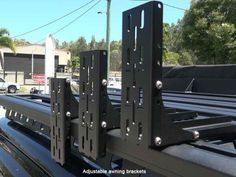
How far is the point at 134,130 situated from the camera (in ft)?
4.91

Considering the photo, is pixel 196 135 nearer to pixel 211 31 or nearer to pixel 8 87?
pixel 211 31

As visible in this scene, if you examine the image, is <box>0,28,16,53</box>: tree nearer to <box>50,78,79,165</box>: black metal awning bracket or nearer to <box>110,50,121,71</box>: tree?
<box>110,50,121,71</box>: tree

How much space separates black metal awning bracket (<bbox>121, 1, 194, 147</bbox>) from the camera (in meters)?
1.43

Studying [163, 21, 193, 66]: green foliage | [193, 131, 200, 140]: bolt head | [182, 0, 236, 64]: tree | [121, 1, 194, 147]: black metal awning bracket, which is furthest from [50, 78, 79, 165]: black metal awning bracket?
[163, 21, 193, 66]: green foliage

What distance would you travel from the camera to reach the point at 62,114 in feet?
6.75

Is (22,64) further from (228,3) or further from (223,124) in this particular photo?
(223,124)

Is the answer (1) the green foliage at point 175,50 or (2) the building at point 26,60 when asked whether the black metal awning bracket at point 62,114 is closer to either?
(1) the green foliage at point 175,50

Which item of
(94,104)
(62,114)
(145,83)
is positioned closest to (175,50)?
(62,114)

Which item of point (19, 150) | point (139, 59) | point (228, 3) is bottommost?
point (19, 150)

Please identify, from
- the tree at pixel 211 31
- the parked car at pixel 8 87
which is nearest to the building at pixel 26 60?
the parked car at pixel 8 87

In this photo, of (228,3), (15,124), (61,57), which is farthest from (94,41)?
(15,124)

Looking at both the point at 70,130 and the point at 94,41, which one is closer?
the point at 70,130

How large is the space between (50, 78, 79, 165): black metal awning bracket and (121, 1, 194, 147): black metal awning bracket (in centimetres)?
54

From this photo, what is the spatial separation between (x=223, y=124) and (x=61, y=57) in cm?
7570
